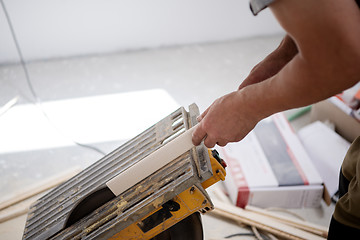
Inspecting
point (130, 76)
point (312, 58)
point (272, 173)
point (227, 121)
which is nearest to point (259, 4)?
point (312, 58)

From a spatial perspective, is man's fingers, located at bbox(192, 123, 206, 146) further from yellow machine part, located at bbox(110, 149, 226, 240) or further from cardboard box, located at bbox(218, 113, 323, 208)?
cardboard box, located at bbox(218, 113, 323, 208)

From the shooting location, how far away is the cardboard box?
1.46 meters

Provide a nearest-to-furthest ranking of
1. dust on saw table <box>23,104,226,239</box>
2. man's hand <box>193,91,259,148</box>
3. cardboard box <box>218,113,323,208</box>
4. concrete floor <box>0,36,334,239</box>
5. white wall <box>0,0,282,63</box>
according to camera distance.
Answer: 1. man's hand <box>193,91,259,148</box>
2. dust on saw table <box>23,104,226,239</box>
3. cardboard box <box>218,113,323,208</box>
4. concrete floor <box>0,36,334,239</box>
5. white wall <box>0,0,282,63</box>

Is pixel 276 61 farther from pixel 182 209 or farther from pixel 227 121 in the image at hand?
pixel 182 209

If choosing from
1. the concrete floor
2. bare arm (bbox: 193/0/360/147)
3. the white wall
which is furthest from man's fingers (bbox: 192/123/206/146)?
the white wall

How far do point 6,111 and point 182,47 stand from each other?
1.30m

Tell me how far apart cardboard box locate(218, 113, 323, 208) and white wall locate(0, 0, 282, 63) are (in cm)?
117

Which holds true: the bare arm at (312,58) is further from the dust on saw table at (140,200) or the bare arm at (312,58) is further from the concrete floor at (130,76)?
the concrete floor at (130,76)

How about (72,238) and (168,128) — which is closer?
(72,238)

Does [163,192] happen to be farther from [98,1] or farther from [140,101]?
[98,1]

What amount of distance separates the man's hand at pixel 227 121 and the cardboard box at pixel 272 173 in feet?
2.28

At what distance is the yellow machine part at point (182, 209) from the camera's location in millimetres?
896

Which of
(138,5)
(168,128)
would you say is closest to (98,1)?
(138,5)

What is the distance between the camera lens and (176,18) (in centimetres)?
246
